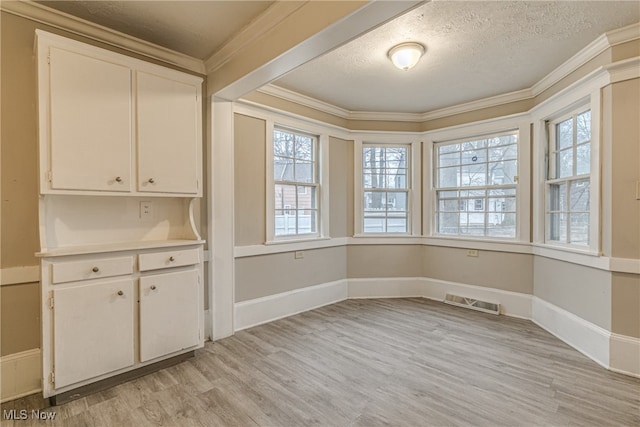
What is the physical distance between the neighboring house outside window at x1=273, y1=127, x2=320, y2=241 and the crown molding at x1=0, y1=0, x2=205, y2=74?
1.21 metres

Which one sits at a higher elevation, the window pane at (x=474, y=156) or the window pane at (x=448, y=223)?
the window pane at (x=474, y=156)

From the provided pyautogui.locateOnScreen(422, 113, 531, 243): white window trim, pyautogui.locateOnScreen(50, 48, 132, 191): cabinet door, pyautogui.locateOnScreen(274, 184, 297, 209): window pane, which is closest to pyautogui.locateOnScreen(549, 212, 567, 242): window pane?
pyautogui.locateOnScreen(422, 113, 531, 243): white window trim

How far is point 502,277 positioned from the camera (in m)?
3.79

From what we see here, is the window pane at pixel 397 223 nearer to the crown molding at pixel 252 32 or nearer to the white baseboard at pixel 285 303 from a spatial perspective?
the white baseboard at pixel 285 303

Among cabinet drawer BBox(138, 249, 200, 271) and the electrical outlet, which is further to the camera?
the electrical outlet

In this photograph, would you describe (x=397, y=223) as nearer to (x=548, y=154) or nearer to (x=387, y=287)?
(x=387, y=287)

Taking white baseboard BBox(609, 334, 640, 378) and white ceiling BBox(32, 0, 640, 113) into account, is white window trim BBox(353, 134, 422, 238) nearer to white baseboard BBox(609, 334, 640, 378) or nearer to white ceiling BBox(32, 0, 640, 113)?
white ceiling BBox(32, 0, 640, 113)

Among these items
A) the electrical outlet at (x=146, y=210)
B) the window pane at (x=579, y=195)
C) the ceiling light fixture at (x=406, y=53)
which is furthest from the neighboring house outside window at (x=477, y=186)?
the electrical outlet at (x=146, y=210)

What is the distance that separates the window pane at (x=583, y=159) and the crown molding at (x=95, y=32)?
11.9 ft

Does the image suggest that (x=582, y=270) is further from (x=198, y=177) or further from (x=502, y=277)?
(x=198, y=177)

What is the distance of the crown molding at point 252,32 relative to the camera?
207 cm

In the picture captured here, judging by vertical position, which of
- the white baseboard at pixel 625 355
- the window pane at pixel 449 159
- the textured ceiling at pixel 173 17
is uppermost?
the textured ceiling at pixel 173 17

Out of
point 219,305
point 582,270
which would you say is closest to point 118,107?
point 219,305

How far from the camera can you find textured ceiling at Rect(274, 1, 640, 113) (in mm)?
2180
